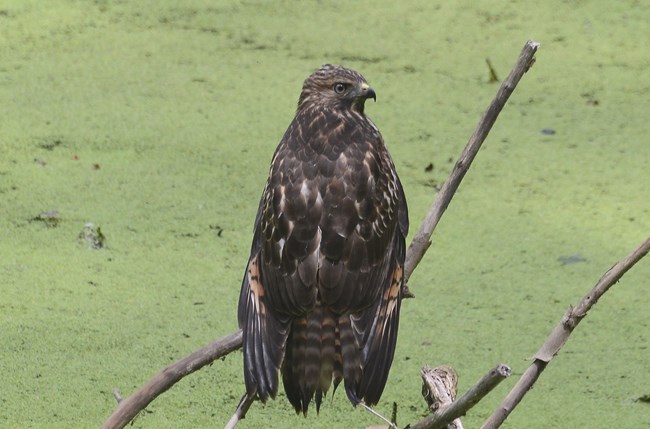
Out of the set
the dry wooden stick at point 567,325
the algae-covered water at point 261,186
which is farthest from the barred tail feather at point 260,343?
the algae-covered water at point 261,186

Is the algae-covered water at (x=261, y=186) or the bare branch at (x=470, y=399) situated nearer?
the bare branch at (x=470, y=399)

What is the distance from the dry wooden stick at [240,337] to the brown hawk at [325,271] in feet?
0.10

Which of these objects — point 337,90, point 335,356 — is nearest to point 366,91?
point 337,90

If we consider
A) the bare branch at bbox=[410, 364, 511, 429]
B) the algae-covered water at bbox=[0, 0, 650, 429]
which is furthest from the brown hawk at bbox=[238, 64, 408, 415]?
the algae-covered water at bbox=[0, 0, 650, 429]

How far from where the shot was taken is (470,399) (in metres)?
1.62

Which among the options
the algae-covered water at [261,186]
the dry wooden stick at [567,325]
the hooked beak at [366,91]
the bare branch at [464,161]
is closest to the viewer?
the dry wooden stick at [567,325]

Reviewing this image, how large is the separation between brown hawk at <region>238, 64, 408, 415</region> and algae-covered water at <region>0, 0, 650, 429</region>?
2.46ft

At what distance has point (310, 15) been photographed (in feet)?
14.9

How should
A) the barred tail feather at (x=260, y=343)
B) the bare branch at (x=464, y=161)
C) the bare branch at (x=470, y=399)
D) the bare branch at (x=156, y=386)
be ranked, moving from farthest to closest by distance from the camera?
the bare branch at (x=464, y=161)
the barred tail feather at (x=260, y=343)
the bare branch at (x=156, y=386)
the bare branch at (x=470, y=399)

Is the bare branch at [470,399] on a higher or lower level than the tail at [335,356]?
higher

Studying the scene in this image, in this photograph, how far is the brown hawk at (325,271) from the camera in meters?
1.98

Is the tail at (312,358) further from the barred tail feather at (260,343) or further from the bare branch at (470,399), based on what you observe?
the bare branch at (470,399)

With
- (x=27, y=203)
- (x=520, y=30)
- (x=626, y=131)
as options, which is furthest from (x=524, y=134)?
(x=27, y=203)

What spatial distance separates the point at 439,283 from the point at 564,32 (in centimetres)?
153
